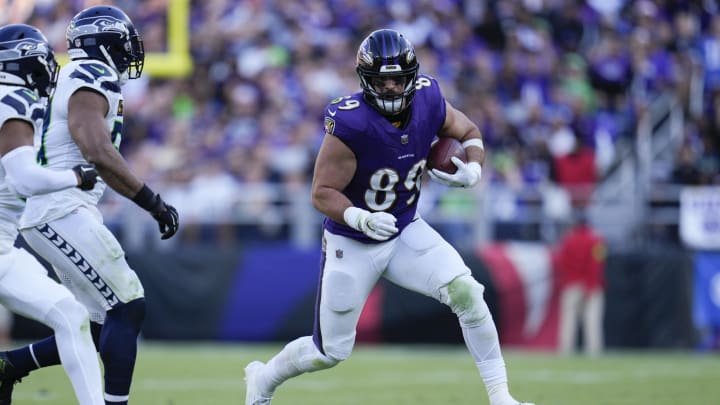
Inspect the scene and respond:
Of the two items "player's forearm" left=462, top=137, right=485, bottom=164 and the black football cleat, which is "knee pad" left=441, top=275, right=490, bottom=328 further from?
the black football cleat

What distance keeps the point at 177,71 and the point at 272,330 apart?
2967 mm

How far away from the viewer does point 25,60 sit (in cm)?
546

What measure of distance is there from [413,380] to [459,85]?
676 centimetres

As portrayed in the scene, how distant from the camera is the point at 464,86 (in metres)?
15.0

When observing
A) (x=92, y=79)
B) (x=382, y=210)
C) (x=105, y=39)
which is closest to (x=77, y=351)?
(x=92, y=79)

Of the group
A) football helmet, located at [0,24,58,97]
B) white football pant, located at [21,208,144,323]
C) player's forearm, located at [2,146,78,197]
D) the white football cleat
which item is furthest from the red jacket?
player's forearm, located at [2,146,78,197]

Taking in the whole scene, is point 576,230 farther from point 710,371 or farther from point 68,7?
point 68,7

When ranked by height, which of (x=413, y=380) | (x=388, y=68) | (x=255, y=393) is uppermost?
(x=388, y=68)

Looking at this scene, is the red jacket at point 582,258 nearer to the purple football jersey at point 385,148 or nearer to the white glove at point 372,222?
the purple football jersey at point 385,148

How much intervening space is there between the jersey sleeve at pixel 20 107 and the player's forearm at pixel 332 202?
135cm

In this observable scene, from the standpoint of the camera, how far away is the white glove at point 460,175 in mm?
5875

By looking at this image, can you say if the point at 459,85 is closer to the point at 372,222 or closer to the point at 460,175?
the point at 460,175

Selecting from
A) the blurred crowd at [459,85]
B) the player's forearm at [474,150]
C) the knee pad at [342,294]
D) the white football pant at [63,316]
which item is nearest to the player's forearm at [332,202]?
the knee pad at [342,294]

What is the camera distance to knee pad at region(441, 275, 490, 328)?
5.66 m
